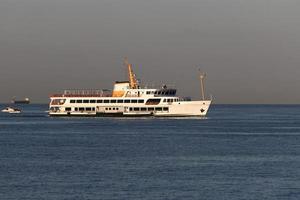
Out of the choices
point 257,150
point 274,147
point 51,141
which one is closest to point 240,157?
point 257,150

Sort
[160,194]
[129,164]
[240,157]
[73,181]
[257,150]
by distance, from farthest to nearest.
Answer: [257,150] < [240,157] < [129,164] < [73,181] < [160,194]

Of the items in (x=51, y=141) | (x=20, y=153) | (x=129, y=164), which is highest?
(x=51, y=141)

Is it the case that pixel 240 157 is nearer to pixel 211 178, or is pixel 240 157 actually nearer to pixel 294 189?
pixel 211 178

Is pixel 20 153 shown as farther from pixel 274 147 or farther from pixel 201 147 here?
pixel 274 147

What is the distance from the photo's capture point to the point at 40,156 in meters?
93.9

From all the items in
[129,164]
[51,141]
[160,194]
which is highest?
[51,141]

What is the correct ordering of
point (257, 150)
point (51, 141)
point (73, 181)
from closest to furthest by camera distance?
point (73, 181), point (257, 150), point (51, 141)

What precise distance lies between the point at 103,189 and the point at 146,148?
1669 inches

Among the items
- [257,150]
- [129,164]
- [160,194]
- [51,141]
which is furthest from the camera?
[51,141]

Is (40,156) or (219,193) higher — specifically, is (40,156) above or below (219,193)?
above

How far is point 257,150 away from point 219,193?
139 feet

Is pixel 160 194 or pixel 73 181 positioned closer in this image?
pixel 160 194

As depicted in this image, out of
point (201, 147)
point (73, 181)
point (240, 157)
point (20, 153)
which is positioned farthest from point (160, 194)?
point (201, 147)

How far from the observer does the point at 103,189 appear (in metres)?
64.7
